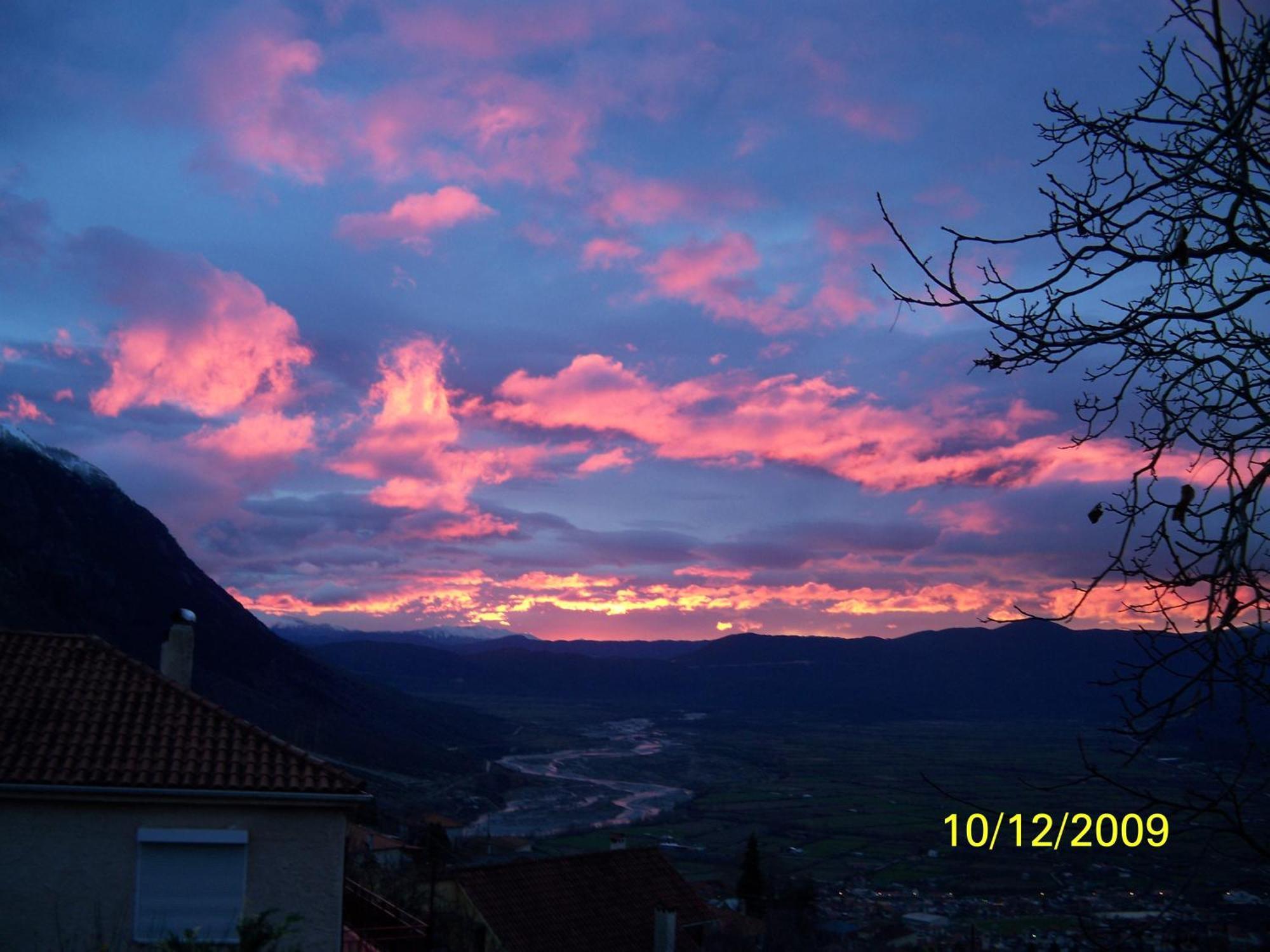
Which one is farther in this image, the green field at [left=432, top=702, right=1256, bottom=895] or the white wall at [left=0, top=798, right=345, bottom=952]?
the green field at [left=432, top=702, right=1256, bottom=895]

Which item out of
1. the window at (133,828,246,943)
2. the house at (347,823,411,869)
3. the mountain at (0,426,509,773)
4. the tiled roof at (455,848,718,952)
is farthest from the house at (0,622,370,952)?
the mountain at (0,426,509,773)

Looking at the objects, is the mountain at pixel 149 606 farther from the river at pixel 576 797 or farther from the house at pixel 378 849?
the house at pixel 378 849

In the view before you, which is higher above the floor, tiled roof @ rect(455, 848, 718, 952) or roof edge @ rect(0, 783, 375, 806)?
roof edge @ rect(0, 783, 375, 806)

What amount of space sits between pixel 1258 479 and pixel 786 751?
482 feet

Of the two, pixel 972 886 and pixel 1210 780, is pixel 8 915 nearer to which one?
pixel 1210 780

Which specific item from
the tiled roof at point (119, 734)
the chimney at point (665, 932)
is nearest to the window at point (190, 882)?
the tiled roof at point (119, 734)

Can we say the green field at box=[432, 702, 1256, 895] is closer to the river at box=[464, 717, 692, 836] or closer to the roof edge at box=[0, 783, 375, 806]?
the river at box=[464, 717, 692, 836]

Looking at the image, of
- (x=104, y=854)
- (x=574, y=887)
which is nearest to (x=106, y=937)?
(x=104, y=854)

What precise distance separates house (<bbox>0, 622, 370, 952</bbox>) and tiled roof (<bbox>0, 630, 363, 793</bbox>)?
2cm

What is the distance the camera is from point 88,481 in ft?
313

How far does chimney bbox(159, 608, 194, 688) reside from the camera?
15531 millimetres

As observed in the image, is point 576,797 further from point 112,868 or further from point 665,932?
point 112,868

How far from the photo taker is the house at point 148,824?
1140cm

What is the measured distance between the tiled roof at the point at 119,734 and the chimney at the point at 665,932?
1241 cm
